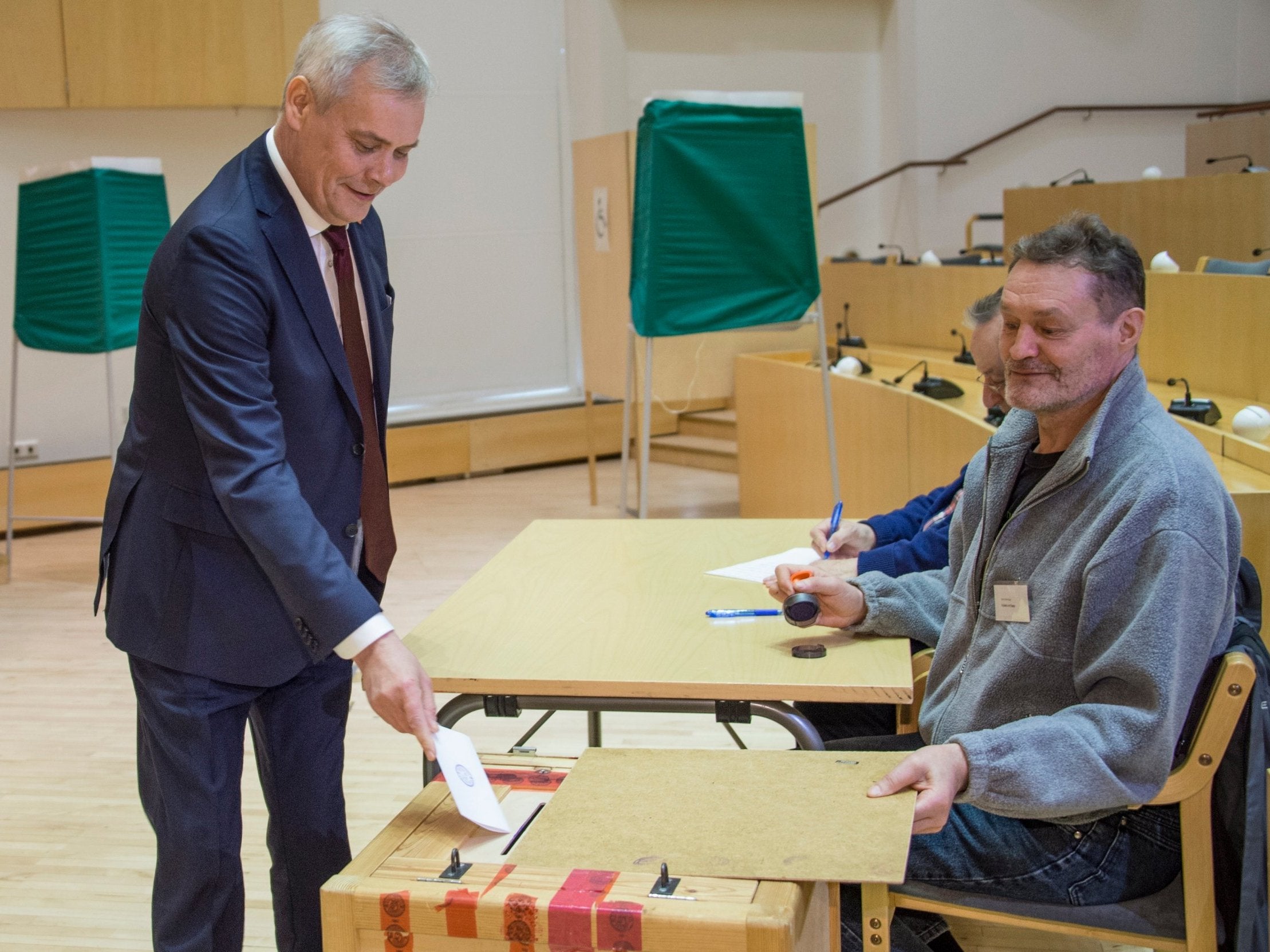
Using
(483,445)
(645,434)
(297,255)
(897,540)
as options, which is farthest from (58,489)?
(297,255)

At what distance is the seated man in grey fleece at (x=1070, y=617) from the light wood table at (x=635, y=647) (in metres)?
0.17

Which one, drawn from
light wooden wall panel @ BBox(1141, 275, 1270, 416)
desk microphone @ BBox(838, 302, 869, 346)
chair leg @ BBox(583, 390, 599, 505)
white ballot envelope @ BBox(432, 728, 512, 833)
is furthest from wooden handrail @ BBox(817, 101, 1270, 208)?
white ballot envelope @ BBox(432, 728, 512, 833)

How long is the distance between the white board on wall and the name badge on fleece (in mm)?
5947

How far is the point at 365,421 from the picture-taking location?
162 cm

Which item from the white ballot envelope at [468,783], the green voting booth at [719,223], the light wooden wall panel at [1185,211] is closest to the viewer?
the white ballot envelope at [468,783]

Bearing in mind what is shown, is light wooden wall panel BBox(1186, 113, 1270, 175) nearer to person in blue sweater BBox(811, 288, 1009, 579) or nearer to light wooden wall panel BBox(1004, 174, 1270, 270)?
light wooden wall panel BBox(1004, 174, 1270, 270)

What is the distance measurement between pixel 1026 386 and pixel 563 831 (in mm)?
812

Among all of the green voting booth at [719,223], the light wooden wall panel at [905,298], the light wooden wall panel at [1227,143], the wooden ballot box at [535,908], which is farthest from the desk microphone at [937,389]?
the light wooden wall panel at [1227,143]

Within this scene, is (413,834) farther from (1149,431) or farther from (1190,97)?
(1190,97)

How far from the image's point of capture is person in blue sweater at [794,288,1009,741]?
2.12 metres

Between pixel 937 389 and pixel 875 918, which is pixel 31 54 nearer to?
pixel 937 389

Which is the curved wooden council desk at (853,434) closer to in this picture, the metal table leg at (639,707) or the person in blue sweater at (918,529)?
the person in blue sweater at (918,529)

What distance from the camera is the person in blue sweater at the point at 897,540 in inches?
83.4

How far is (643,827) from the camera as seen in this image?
49.3 inches
